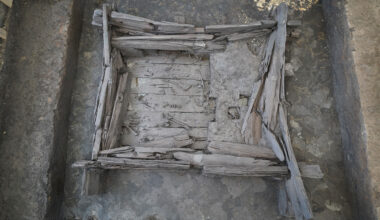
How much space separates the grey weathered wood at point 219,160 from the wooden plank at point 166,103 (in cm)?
62

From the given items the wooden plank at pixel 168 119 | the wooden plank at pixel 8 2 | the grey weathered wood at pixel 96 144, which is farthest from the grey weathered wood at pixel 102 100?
the wooden plank at pixel 8 2

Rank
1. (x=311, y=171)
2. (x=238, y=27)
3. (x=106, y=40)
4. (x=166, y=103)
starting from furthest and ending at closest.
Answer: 1. (x=166, y=103)
2. (x=238, y=27)
3. (x=106, y=40)
4. (x=311, y=171)

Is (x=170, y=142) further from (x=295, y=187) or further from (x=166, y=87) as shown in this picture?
(x=295, y=187)

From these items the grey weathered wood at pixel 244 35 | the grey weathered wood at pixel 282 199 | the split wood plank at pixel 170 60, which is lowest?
the grey weathered wood at pixel 282 199

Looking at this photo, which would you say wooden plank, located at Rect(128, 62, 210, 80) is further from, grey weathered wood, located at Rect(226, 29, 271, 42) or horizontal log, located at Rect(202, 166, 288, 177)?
horizontal log, located at Rect(202, 166, 288, 177)

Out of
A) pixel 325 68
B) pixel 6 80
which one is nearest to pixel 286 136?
pixel 325 68

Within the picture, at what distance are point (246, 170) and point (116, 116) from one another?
150 cm

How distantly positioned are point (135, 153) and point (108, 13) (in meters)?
1.57

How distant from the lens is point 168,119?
2.61m

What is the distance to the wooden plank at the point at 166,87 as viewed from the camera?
2.69 metres

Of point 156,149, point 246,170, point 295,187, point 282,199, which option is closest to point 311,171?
point 295,187

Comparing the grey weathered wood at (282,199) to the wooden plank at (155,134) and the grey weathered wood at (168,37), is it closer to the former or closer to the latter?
the wooden plank at (155,134)

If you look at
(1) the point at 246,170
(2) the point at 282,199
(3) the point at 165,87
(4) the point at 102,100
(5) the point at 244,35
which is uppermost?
(5) the point at 244,35

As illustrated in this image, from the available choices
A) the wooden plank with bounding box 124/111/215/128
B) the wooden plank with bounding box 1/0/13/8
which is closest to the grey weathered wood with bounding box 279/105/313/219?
the wooden plank with bounding box 124/111/215/128
